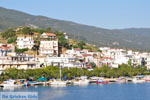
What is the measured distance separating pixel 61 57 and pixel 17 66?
11.1m

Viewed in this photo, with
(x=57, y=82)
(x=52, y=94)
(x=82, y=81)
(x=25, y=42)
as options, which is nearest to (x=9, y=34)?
(x=25, y=42)

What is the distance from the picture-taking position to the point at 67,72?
87312 mm

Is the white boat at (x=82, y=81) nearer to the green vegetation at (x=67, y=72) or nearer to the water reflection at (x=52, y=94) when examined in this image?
the green vegetation at (x=67, y=72)

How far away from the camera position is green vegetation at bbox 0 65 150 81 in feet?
263

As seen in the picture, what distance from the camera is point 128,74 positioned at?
101 m

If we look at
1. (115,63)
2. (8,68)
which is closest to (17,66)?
(8,68)

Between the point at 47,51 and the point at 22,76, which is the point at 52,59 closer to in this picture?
the point at 47,51

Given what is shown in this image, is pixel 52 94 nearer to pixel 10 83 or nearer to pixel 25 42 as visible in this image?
pixel 10 83

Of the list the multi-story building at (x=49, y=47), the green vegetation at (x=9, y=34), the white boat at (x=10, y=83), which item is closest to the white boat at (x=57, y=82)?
the white boat at (x=10, y=83)

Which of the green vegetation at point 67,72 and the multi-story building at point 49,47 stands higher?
the multi-story building at point 49,47

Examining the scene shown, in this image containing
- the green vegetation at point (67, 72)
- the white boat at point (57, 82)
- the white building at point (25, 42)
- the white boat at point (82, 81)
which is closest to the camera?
the white boat at point (57, 82)

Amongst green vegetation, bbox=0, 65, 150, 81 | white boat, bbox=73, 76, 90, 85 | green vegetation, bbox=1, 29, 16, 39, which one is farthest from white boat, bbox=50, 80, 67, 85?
green vegetation, bbox=1, 29, 16, 39

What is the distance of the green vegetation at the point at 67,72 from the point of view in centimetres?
8017

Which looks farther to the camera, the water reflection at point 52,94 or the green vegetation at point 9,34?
the green vegetation at point 9,34
